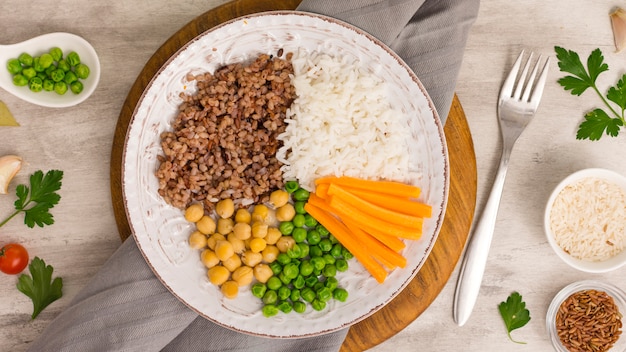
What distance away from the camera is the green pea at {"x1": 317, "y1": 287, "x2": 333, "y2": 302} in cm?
260

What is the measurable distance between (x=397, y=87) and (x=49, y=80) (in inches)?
69.9

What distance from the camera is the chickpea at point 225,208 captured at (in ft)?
8.44

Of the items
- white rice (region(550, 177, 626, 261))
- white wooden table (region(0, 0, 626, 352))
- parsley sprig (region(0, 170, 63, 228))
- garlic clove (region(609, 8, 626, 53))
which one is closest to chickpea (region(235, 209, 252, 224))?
white wooden table (region(0, 0, 626, 352))

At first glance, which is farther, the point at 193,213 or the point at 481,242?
the point at 481,242

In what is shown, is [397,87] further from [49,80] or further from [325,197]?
[49,80]

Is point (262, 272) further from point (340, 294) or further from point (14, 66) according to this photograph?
point (14, 66)

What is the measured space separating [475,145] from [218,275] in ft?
5.04

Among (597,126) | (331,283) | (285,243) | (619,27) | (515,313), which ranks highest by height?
(619,27)

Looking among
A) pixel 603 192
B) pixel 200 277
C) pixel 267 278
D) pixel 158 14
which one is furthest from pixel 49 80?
pixel 603 192

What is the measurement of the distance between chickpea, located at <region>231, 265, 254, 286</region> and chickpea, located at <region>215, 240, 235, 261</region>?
10 centimetres

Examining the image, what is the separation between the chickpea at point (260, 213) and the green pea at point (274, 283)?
31cm

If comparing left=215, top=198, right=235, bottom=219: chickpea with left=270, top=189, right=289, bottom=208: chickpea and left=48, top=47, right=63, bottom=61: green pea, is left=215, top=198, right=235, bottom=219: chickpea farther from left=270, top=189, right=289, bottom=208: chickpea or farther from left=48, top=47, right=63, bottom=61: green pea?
left=48, top=47, right=63, bottom=61: green pea

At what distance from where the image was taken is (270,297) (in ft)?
8.55

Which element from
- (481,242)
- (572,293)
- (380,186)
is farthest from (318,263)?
(572,293)
